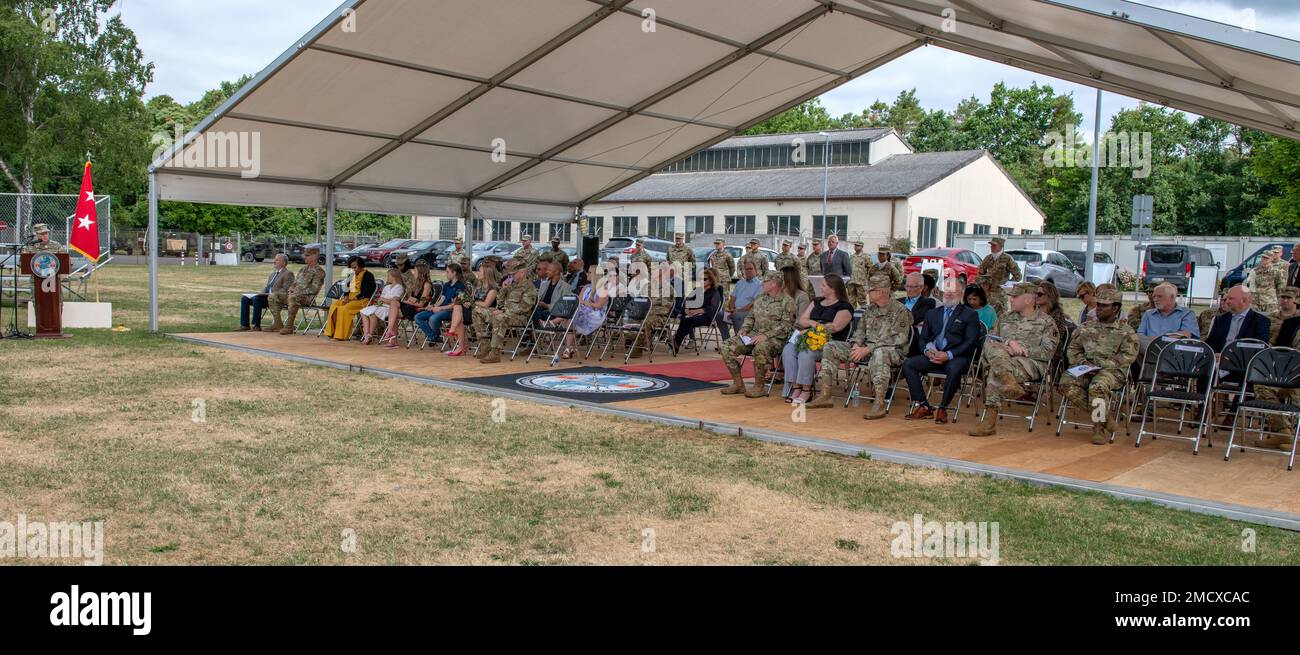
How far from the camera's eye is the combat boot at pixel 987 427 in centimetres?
769

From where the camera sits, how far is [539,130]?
14.5 meters

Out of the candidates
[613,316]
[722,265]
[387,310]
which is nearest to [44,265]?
[387,310]

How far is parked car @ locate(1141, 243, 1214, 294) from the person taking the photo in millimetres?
28609

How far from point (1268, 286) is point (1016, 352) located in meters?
7.08

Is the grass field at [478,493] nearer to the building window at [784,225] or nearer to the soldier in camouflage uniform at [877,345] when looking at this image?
the soldier in camouflage uniform at [877,345]

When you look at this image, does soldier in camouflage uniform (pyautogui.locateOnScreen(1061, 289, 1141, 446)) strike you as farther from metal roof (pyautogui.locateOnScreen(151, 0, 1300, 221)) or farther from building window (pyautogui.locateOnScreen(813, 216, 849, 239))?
building window (pyautogui.locateOnScreen(813, 216, 849, 239))

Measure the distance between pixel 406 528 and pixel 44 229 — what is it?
36.5 ft

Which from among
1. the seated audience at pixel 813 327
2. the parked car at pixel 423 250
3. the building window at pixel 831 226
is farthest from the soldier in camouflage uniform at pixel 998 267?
the building window at pixel 831 226

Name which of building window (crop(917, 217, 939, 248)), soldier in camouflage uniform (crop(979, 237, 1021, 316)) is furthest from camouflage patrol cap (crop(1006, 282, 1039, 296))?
building window (crop(917, 217, 939, 248))

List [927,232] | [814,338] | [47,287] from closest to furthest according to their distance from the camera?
[814,338], [47,287], [927,232]

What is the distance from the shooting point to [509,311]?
11.9 m

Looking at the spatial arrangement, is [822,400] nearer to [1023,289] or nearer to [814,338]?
[814,338]
